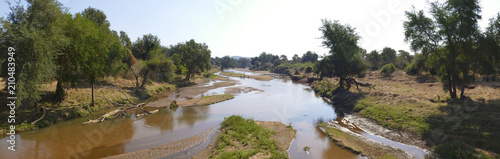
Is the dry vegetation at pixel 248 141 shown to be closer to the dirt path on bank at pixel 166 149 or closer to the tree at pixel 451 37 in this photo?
the dirt path on bank at pixel 166 149

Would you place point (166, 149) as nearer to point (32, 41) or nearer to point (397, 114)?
point (32, 41)

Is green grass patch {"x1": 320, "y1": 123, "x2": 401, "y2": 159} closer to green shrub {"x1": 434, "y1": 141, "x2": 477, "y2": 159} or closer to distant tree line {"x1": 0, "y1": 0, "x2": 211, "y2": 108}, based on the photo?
Result: green shrub {"x1": 434, "y1": 141, "x2": 477, "y2": 159}

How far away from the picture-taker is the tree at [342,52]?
43.2m

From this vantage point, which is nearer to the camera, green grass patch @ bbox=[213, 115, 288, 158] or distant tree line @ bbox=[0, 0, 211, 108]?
green grass patch @ bbox=[213, 115, 288, 158]

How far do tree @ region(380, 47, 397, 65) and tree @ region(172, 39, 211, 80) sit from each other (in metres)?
68.8

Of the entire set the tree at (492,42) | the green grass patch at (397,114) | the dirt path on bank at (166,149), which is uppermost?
the tree at (492,42)

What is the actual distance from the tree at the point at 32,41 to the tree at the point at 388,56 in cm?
9758

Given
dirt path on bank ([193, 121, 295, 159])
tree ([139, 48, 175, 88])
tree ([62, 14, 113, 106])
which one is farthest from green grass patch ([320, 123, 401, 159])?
tree ([139, 48, 175, 88])

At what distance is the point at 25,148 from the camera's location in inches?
639

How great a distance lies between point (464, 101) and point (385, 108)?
704 centimetres

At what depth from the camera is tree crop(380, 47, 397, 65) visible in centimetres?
8812

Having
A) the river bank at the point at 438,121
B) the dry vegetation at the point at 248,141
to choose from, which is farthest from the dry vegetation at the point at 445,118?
the dry vegetation at the point at 248,141

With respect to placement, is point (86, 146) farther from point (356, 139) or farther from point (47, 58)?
point (356, 139)

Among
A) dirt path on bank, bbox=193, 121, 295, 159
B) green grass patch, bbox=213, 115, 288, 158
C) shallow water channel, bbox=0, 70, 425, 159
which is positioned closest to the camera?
green grass patch, bbox=213, 115, 288, 158
